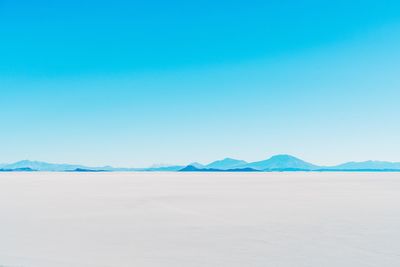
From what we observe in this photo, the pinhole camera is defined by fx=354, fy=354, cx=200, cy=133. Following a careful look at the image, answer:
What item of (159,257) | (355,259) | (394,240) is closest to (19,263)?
(159,257)

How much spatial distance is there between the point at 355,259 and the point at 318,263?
651mm

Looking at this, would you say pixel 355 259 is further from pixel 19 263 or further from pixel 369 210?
pixel 369 210

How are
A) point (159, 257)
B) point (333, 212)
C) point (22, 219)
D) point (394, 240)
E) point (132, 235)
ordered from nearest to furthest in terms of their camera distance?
point (159, 257) → point (394, 240) → point (132, 235) → point (22, 219) → point (333, 212)

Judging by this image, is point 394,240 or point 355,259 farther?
point 394,240

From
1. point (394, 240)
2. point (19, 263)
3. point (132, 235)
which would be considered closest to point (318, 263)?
point (394, 240)

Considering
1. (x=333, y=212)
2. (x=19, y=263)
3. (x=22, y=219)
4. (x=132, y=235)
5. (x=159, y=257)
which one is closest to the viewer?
(x=19, y=263)

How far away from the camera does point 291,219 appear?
9109 mm

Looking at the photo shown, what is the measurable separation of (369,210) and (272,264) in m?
6.88

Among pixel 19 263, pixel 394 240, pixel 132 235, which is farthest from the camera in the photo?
pixel 132 235

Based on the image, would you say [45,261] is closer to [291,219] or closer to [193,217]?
[193,217]

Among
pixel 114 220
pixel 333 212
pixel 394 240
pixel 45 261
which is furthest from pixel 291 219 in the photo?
pixel 45 261

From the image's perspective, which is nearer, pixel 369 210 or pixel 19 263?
pixel 19 263

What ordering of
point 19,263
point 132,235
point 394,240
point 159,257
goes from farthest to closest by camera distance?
1. point 132,235
2. point 394,240
3. point 159,257
4. point 19,263

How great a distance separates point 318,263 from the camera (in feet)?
16.9
